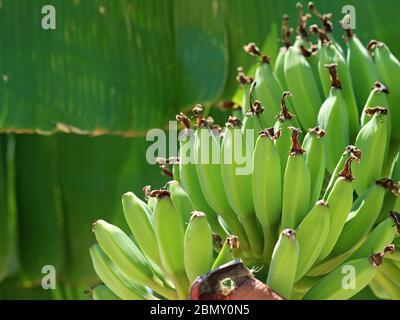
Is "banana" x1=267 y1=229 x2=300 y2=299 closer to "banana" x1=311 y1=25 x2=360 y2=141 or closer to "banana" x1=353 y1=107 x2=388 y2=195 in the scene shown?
"banana" x1=353 y1=107 x2=388 y2=195

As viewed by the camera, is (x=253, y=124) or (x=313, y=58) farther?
(x=313, y=58)

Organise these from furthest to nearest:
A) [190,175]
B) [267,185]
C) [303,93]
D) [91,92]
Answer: [91,92], [303,93], [190,175], [267,185]

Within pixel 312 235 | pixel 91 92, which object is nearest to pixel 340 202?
pixel 312 235

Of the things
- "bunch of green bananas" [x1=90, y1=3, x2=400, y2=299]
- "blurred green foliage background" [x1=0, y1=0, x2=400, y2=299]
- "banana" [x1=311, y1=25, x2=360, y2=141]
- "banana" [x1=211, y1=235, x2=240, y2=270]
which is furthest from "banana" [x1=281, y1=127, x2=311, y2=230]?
"blurred green foliage background" [x1=0, y1=0, x2=400, y2=299]

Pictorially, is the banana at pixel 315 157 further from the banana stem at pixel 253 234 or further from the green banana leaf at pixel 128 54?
the green banana leaf at pixel 128 54

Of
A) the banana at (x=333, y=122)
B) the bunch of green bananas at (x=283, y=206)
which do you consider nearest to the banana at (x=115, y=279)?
the bunch of green bananas at (x=283, y=206)

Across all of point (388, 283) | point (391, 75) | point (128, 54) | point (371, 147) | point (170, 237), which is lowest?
point (388, 283)

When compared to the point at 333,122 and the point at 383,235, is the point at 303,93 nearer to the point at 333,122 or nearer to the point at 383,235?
the point at 333,122

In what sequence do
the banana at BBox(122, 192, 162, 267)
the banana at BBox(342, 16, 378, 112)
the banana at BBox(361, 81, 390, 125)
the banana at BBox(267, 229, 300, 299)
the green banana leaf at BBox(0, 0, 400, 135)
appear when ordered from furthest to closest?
the green banana leaf at BBox(0, 0, 400, 135), the banana at BBox(342, 16, 378, 112), the banana at BBox(361, 81, 390, 125), the banana at BBox(122, 192, 162, 267), the banana at BBox(267, 229, 300, 299)
